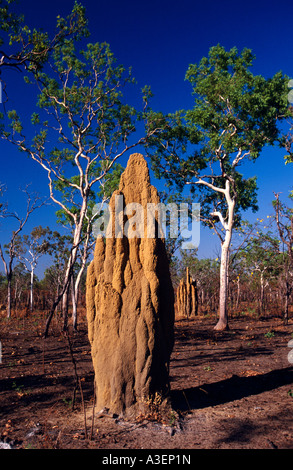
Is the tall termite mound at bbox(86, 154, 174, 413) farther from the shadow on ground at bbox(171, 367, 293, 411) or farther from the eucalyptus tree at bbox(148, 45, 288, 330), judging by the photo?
the eucalyptus tree at bbox(148, 45, 288, 330)

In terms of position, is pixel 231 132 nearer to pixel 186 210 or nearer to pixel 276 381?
pixel 186 210

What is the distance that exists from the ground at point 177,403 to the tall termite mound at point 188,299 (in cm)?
908

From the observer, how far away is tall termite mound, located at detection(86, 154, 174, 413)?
5.59 m

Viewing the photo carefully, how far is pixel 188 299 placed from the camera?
71.8 feet

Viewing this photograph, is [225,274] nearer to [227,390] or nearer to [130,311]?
[227,390]

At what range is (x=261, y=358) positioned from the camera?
406 inches

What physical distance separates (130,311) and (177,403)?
6.37 feet

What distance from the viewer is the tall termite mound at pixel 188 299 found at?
21859 mm

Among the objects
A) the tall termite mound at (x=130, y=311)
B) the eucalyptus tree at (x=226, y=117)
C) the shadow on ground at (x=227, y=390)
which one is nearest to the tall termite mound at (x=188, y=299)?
the eucalyptus tree at (x=226, y=117)

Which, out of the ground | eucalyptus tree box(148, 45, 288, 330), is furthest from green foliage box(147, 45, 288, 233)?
the ground

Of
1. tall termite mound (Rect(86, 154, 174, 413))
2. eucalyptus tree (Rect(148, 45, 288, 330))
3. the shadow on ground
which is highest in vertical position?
eucalyptus tree (Rect(148, 45, 288, 330))

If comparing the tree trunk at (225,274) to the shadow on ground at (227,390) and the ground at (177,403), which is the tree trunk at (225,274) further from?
the shadow on ground at (227,390)

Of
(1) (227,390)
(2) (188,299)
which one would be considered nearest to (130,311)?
(1) (227,390)

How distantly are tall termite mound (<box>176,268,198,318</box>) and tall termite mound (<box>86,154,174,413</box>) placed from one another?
52.3 feet
